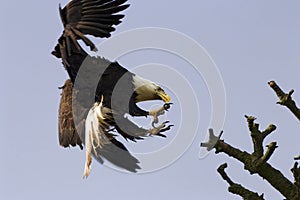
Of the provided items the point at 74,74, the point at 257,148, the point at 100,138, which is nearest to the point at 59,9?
the point at 74,74

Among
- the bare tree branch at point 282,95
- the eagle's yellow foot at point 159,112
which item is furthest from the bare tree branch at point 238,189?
the eagle's yellow foot at point 159,112

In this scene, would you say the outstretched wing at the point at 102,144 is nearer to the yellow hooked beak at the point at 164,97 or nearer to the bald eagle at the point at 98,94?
the bald eagle at the point at 98,94

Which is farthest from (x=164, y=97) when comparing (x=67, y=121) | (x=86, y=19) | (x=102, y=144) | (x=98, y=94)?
(x=86, y=19)

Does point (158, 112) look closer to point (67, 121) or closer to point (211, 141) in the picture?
point (211, 141)

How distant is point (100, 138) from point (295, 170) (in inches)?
87.4

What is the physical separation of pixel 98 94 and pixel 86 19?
4.15 feet

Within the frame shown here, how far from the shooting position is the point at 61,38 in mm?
6543

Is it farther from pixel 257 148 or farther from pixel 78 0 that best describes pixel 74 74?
pixel 257 148

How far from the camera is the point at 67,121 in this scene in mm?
6812

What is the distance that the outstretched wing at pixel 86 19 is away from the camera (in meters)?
6.51

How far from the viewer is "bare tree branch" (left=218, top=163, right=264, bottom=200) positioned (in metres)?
3.80

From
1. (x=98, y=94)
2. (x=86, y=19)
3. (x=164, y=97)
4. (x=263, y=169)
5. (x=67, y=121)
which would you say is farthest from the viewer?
(x=86, y=19)

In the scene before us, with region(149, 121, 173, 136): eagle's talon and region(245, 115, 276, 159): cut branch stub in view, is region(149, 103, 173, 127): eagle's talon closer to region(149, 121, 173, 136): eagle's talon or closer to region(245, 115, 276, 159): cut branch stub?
region(149, 121, 173, 136): eagle's talon

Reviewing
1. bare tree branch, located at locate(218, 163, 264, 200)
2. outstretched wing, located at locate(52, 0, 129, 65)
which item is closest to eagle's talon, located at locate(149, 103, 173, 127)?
outstretched wing, located at locate(52, 0, 129, 65)
